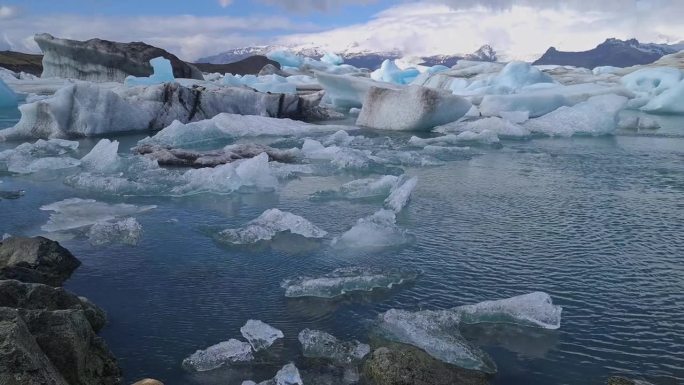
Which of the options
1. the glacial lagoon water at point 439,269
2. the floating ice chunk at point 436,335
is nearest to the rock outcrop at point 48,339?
the glacial lagoon water at point 439,269

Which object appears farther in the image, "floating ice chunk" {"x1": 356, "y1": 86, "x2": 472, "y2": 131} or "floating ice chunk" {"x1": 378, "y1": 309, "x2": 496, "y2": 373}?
"floating ice chunk" {"x1": 356, "y1": 86, "x2": 472, "y2": 131}

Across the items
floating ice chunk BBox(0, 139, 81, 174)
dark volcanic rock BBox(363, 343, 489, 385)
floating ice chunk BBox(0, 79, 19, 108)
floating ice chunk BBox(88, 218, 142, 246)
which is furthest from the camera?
floating ice chunk BBox(0, 79, 19, 108)

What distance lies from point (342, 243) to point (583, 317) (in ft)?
7.48

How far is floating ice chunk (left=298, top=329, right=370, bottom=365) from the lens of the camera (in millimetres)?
3475

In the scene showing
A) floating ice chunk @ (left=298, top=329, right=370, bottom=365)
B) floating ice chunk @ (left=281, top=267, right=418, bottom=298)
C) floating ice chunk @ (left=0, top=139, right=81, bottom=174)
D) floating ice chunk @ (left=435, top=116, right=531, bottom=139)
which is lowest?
floating ice chunk @ (left=298, top=329, right=370, bottom=365)

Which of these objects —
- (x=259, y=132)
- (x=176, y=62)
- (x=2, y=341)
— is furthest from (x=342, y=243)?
(x=176, y=62)

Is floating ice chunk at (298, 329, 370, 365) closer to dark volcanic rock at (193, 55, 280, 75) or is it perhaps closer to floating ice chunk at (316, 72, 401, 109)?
floating ice chunk at (316, 72, 401, 109)

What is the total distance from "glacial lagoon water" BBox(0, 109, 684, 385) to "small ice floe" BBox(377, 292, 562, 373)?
4.1 inches

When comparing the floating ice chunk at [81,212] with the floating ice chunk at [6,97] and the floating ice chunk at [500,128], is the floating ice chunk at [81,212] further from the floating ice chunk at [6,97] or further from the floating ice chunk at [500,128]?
the floating ice chunk at [6,97]

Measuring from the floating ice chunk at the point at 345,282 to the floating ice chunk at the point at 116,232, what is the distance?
6.58ft

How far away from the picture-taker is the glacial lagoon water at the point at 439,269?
11.7 feet

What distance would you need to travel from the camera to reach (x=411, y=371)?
315 cm

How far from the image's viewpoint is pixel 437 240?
5.73 metres

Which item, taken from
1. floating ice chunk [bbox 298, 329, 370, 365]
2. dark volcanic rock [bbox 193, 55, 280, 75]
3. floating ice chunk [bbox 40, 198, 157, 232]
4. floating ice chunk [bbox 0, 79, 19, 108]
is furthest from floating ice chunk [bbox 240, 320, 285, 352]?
dark volcanic rock [bbox 193, 55, 280, 75]
